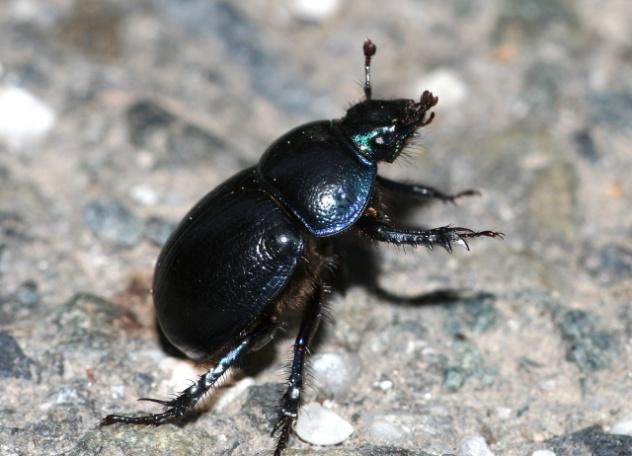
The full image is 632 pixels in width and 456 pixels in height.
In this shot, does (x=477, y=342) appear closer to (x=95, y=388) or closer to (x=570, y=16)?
(x=95, y=388)

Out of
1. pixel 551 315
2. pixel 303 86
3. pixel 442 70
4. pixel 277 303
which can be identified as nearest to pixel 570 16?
pixel 442 70

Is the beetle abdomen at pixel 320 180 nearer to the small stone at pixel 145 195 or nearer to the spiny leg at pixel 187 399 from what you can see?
the spiny leg at pixel 187 399

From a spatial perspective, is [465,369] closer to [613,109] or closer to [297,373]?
[297,373]

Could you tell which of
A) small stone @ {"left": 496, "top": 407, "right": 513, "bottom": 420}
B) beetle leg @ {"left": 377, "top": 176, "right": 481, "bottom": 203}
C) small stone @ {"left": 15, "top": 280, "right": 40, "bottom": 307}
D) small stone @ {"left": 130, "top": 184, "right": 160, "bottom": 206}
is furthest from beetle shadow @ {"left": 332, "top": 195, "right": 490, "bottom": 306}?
small stone @ {"left": 15, "top": 280, "right": 40, "bottom": 307}

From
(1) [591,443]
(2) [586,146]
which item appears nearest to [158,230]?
(1) [591,443]

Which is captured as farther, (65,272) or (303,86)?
(303,86)

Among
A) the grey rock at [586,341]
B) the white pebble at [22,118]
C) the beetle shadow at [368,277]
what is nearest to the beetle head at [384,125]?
the beetle shadow at [368,277]
